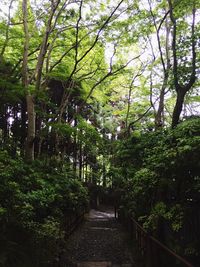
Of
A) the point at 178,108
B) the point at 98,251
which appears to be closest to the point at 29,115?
the point at 98,251

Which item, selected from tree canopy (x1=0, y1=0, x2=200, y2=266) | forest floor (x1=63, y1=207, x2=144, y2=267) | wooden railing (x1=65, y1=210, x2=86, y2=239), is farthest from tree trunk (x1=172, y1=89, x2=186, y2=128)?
wooden railing (x1=65, y1=210, x2=86, y2=239)

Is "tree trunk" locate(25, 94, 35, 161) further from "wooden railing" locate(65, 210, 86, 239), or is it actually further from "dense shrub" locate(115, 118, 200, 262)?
"dense shrub" locate(115, 118, 200, 262)

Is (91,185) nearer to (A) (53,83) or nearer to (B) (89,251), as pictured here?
(A) (53,83)

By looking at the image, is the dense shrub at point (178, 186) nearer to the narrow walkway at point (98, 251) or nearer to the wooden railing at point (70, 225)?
the narrow walkway at point (98, 251)

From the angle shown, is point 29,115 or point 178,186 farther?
point 29,115

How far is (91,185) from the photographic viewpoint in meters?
35.3

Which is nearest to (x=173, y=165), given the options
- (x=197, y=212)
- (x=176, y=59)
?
(x=197, y=212)

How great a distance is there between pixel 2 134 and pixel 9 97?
16.5 feet

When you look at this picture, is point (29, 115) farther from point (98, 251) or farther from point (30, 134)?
point (98, 251)

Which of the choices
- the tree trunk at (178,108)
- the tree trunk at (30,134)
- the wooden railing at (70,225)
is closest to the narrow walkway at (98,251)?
the wooden railing at (70,225)

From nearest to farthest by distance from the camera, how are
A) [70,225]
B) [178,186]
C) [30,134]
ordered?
[178,186], [30,134], [70,225]

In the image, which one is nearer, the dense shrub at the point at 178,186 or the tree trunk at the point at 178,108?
the dense shrub at the point at 178,186

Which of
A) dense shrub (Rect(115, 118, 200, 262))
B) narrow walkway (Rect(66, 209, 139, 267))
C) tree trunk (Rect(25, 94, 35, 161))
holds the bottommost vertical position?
narrow walkway (Rect(66, 209, 139, 267))

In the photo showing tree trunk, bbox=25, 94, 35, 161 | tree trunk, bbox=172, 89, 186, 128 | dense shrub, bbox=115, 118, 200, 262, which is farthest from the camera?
tree trunk, bbox=25, 94, 35, 161
